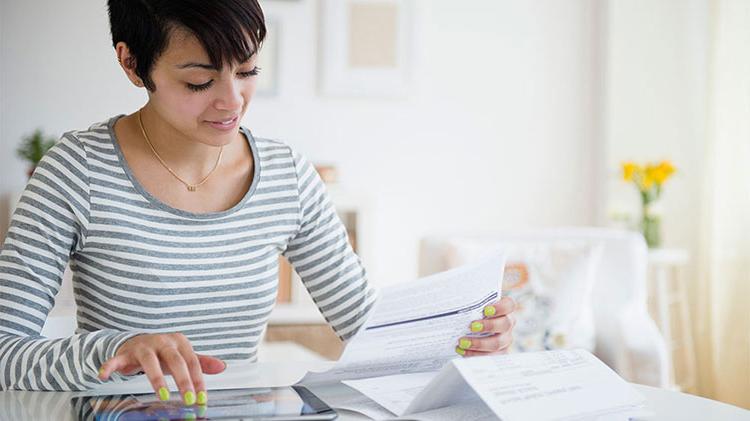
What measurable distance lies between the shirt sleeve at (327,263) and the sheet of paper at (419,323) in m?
0.28

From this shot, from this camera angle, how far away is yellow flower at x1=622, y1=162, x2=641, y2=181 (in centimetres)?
356

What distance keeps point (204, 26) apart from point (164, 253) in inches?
12.8

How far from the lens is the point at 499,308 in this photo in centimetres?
121

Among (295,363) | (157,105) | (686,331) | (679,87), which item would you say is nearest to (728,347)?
(686,331)

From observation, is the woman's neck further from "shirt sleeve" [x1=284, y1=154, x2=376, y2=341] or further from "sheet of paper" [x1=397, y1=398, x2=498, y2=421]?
"sheet of paper" [x1=397, y1=398, x2=498, y2=421]

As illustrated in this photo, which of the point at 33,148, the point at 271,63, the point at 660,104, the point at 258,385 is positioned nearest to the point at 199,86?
the point at 258,385

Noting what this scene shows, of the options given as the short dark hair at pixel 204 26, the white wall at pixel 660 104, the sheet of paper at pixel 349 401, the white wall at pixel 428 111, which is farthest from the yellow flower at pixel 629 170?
the sheet of paper at pixel 349 401

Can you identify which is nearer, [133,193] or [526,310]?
[133,193]

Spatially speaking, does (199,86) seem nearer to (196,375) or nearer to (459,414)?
(196,375)

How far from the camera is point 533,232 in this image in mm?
2869

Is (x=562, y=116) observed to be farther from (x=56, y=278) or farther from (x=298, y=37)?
(x=56, y=278)

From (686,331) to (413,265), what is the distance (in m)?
1.08

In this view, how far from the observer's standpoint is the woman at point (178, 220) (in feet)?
3.98

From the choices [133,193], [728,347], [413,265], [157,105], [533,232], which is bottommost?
[728,347]
